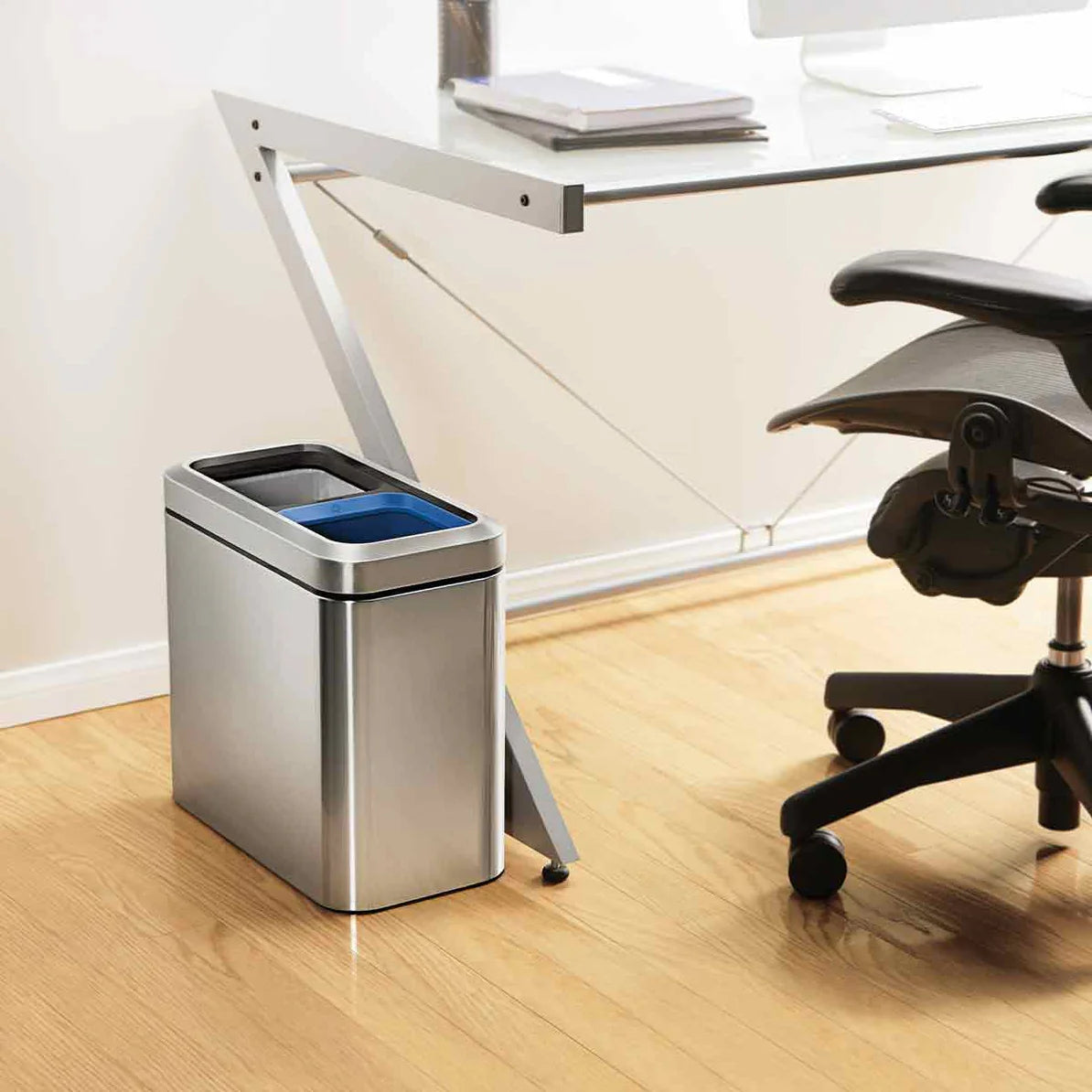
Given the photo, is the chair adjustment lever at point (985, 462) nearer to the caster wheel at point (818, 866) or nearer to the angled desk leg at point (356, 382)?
the caster wheel at point (818, 866)

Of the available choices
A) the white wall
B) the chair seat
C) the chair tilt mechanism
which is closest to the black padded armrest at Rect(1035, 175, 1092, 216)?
the chair tilt mechanism

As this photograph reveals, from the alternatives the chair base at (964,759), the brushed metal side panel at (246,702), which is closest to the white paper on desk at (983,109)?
the chair base at (964,759)

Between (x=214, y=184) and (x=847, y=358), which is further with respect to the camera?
(x=847, y=358)

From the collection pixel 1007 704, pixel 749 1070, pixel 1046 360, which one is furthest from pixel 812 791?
pixel 1046 360

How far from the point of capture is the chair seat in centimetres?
161

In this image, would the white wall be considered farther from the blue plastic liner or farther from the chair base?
the chair base

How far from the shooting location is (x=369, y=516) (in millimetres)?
1961

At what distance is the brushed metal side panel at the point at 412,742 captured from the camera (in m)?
1.80

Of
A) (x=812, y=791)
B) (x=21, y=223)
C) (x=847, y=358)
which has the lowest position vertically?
(x=812, y=791)

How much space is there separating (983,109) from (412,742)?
3.04ft

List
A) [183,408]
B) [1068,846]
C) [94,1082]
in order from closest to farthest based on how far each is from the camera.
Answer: [94,1082], [1068,846], [183,408]

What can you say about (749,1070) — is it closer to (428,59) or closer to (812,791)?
(812,791)

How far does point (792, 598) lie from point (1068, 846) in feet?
2.58

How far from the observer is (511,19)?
8.00 ft
